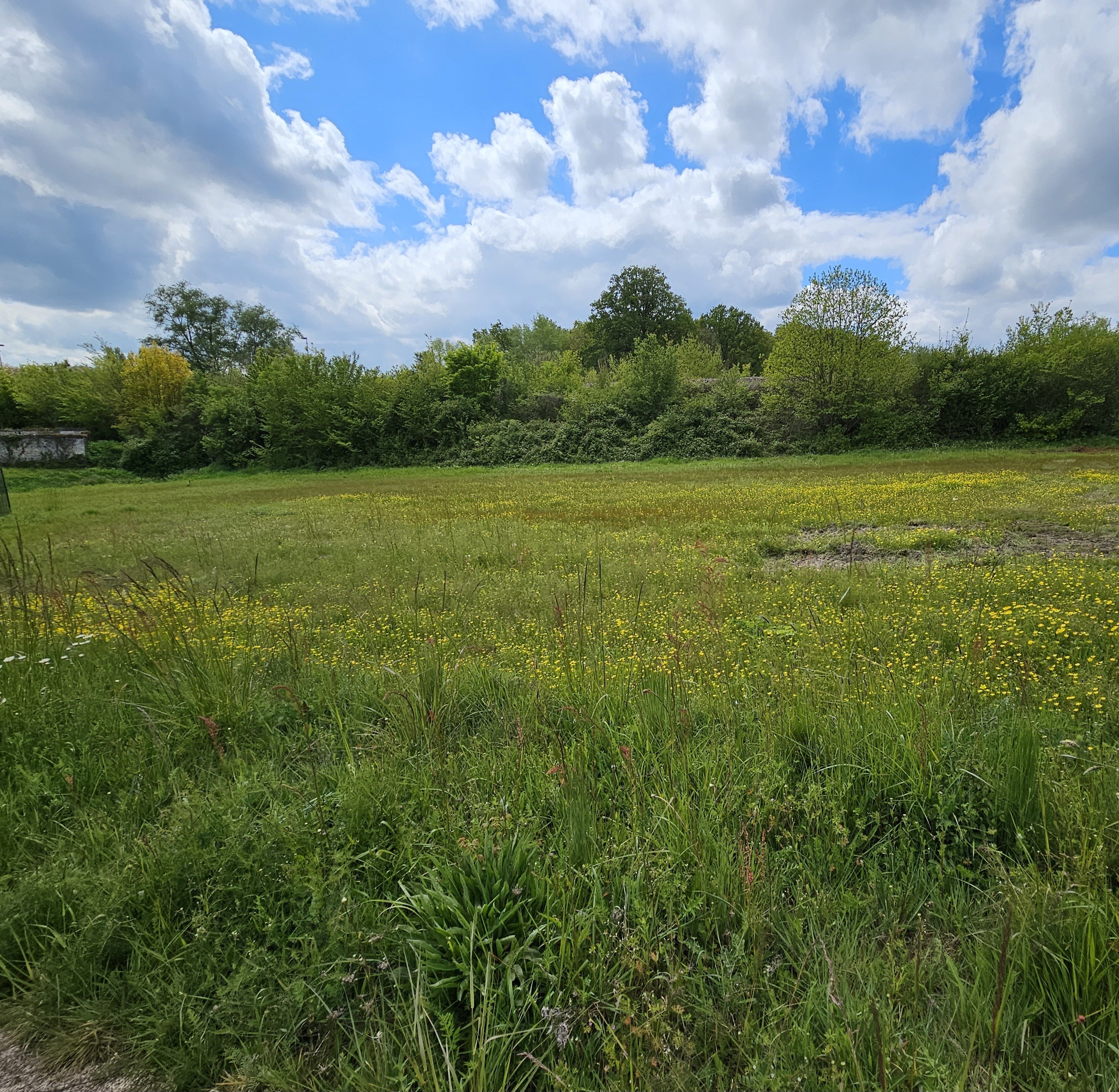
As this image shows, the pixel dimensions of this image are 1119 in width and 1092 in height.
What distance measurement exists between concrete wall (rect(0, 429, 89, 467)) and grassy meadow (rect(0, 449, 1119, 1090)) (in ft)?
173

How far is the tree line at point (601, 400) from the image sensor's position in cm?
3391

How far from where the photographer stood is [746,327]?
83.2m

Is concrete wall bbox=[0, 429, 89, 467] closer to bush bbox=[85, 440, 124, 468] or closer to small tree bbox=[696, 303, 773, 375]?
bush bbox=[85, 440, 124, 468]

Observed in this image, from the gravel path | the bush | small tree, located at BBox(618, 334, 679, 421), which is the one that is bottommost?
the gravel path

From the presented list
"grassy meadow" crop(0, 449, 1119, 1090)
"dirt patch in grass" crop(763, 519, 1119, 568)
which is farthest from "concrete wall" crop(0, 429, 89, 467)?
"dirt patch in grass" crop(763, 519, 1119, 568)

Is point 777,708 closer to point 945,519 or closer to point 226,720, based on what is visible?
point 226,720

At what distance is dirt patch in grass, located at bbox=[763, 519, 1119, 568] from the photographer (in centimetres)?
864

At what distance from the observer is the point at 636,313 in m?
70.8

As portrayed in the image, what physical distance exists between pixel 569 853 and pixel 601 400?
132ft

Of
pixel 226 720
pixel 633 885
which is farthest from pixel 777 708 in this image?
pixel 226 720

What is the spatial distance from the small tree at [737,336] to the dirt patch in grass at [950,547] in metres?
74.0

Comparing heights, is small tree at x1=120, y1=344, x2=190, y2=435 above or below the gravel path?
above

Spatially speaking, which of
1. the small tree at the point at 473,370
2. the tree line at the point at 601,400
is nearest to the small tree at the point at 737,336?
the tree line at the point at 601,400

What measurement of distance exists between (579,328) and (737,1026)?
90.8 meters
